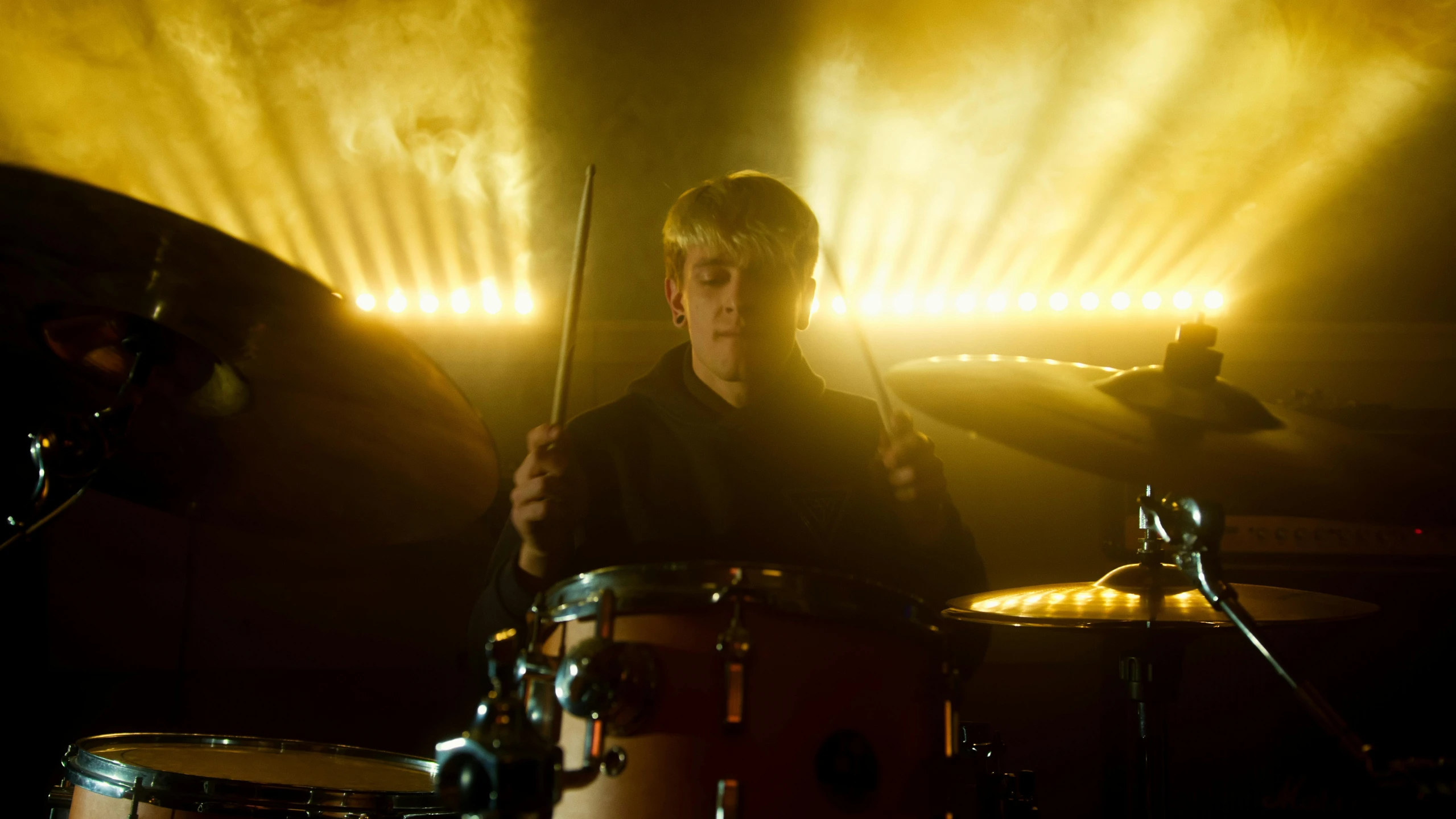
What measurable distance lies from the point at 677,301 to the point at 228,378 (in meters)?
0.78

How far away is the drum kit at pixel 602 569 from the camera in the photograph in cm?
88

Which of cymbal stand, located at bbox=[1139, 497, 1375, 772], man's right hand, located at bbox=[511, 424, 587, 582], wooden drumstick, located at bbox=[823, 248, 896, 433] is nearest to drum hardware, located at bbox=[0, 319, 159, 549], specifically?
man's right hand, located at bbox=[511, 424, 587, 582]

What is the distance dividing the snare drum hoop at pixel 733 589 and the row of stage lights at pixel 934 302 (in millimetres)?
1724

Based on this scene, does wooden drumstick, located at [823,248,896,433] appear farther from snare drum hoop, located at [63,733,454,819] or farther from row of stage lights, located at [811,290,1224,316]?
row of stage lights, located at [811,290,1224,316]

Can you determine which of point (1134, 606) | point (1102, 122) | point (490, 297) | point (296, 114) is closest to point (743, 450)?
point (1134, 606)

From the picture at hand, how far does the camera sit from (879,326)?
2.70 m

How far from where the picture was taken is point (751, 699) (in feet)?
2.93

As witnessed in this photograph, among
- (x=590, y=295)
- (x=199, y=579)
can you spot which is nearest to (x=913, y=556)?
(x=590, y=295)

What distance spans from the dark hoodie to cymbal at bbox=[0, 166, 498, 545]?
293 mm

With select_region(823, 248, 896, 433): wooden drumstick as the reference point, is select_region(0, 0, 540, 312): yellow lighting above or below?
above

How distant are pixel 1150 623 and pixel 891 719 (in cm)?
53

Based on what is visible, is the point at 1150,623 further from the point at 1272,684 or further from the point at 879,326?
the point at 879,326

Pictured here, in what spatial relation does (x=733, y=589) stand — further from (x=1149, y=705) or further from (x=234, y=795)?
(x=1149, y=705)

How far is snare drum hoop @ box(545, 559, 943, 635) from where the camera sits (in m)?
0.91
